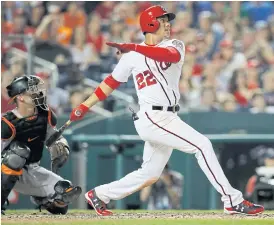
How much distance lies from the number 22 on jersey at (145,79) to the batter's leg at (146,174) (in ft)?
1.76

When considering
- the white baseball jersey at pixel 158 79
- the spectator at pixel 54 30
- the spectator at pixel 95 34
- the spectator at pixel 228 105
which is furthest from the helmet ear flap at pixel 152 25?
the spectator at pixel 54 30

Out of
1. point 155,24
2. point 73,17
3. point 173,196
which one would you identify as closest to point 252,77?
point 73,17

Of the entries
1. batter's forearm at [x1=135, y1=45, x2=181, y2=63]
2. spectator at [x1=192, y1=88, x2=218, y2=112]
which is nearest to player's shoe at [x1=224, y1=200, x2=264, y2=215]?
batter's forearm at [x1=135, y1=45, x2=181, y2=63]

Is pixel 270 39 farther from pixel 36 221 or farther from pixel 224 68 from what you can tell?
pixel 36 221

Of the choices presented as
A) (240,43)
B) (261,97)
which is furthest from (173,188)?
(240,43)

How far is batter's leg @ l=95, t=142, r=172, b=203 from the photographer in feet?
29.2

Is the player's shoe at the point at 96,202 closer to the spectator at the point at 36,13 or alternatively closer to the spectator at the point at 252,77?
the spectator at the point at 252,77

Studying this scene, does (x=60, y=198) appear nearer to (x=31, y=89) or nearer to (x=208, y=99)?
(x=31, y=89)

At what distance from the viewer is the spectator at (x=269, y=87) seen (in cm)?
1414

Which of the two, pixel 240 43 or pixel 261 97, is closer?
pixel 261 97

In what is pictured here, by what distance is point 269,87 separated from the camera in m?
14.6

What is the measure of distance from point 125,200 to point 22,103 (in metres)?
3.75

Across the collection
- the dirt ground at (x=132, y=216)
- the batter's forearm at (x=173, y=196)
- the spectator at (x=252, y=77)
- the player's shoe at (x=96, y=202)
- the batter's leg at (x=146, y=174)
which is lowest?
the batter's forearm at (x=173, y=196)

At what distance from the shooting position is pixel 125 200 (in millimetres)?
12398
